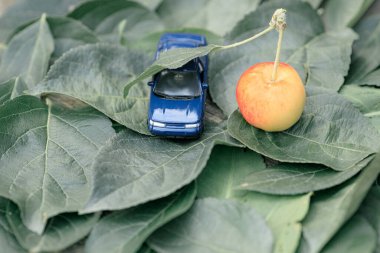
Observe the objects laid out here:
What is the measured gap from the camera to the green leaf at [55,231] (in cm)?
92

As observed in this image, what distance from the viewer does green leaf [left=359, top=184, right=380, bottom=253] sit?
0.97 metres

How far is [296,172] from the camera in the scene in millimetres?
1018

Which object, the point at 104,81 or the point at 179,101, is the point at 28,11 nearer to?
the point at 104,81

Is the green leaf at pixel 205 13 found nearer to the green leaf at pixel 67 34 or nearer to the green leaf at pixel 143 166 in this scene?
the green leaf at pixel 67 34

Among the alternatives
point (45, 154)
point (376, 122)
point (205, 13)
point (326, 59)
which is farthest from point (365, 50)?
point (45, 154)

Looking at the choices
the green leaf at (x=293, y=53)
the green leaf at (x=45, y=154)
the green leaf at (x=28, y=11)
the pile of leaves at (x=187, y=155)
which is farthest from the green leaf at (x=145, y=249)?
the green leaf at (x=28, y=11)

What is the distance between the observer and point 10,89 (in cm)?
122

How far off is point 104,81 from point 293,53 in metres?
0.40

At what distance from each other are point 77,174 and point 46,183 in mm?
54

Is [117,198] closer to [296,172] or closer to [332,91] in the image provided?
[296,172]

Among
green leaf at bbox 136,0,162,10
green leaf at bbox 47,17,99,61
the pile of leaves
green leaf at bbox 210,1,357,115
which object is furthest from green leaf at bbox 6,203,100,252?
green leaf at bbox 136,0,162,10

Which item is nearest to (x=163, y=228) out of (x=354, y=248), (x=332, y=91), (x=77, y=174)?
(x=77, y=174)

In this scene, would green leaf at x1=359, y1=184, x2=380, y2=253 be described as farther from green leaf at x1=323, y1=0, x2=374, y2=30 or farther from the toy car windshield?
green leaf at x1=323, y1=0, x2=374, y2=30

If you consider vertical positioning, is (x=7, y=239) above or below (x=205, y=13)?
below
